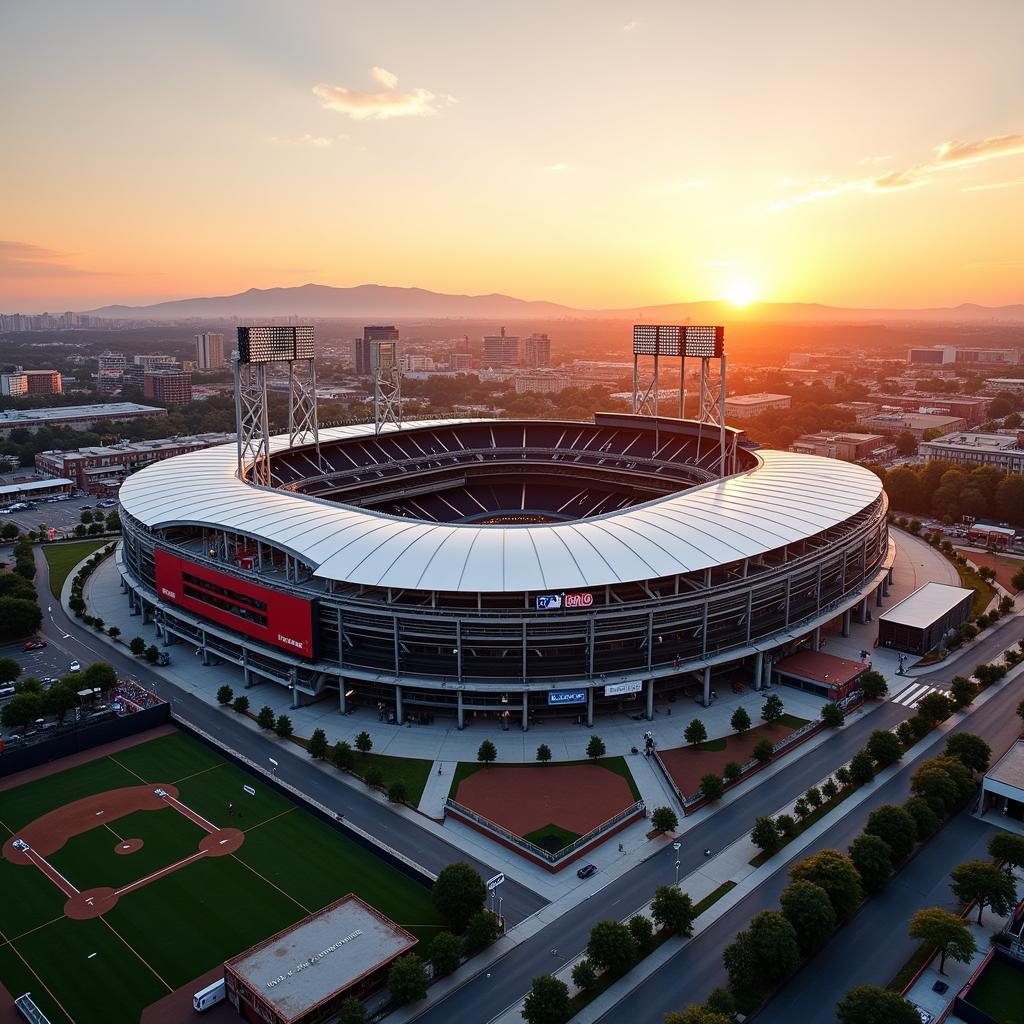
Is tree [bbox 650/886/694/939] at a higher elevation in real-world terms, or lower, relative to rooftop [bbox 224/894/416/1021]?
higher

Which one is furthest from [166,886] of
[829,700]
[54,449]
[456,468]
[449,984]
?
[54,449]

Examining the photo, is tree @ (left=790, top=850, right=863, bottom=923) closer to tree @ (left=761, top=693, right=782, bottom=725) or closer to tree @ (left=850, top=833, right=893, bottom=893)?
tree @ (left=850, top=833, right=893, bottom=893)

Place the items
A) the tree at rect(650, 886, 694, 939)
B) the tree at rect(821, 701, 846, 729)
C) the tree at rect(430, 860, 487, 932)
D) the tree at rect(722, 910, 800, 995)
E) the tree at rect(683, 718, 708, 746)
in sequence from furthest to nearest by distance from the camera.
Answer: the tree at rect(821, 701, 846, 729)
the tree at rect(683, 718, 708, 746)
the tree at rect(430, 860, 487, 932)
the tree at rect(650, 886, 694, 939)
the tree at rect(722, 910, 800, 995)

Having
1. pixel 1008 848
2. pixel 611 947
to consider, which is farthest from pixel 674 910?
pixel 1008 848

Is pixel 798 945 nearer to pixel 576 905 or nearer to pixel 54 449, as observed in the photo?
pixel 576 905

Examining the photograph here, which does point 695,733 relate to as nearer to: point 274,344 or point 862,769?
point 862,769

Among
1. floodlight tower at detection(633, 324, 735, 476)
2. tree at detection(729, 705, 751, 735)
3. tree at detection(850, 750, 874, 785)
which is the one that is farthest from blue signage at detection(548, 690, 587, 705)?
floodlight tower at detection(633, 324, 735, 476)

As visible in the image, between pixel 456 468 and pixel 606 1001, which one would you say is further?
pixel 456 468

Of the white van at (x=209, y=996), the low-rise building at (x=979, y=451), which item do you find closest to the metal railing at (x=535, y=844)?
the white van at (x=209, y=996)
